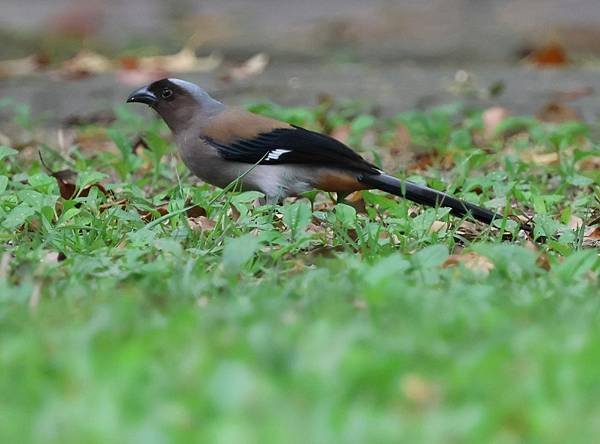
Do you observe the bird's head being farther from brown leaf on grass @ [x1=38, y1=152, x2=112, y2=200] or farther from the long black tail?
the long black tail

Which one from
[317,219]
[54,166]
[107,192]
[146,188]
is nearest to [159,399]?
[317,219]

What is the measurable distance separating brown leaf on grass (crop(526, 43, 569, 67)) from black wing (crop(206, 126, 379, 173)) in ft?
16.8

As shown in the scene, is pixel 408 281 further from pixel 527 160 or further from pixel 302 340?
pixel 527 160

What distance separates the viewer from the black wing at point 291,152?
581 cm

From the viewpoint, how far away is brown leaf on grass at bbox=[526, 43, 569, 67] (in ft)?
35.1

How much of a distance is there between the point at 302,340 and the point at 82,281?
48.5 inches

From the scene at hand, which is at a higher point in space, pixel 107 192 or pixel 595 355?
→ pixel 595 355

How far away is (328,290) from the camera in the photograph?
13.3 feet

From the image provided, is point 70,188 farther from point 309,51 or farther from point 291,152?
point 309,51

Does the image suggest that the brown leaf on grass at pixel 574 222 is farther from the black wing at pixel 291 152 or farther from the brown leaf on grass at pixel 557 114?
the brown leaf on grass at pixel 557 114

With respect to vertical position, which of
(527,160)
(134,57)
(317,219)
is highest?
(317,219)

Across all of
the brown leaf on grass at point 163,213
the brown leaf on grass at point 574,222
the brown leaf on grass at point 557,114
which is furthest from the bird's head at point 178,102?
the brown leaf on grass at point 557,114

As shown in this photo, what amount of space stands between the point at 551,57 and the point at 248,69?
2352 mm

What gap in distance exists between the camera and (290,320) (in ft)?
11.8
